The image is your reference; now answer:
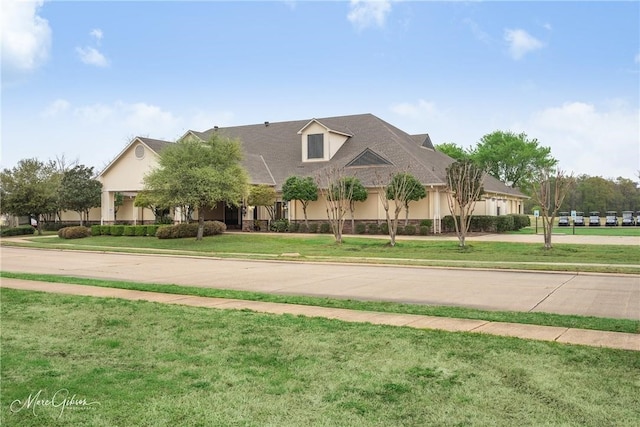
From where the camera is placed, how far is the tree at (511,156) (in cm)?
7138

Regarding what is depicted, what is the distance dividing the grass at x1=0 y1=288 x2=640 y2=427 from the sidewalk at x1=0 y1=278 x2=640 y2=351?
1.78ft

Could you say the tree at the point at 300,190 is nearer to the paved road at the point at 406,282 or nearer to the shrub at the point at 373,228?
the shrub at the point at 373,228

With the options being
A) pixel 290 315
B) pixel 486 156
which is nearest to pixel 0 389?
pixel 290 315

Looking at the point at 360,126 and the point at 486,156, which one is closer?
the point at 360,126

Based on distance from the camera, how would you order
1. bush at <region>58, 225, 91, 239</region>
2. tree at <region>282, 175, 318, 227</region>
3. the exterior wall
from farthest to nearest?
the exterior wall < bush at <region>58, 225, 91, 239</region> < tree at <region>282, 175, 318, 227</region>

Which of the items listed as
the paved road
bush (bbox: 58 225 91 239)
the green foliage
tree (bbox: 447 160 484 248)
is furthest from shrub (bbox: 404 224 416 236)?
bush (bbox: 58 225 91 239)

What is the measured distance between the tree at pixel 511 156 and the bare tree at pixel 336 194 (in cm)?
3726

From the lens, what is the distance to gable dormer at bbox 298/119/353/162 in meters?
42.9

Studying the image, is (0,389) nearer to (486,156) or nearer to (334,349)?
(334,349)

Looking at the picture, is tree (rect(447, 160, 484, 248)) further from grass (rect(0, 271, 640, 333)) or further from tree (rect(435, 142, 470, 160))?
tree (rect(435, 142, 470, 160))

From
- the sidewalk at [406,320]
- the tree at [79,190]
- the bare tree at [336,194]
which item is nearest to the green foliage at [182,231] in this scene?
the bare tree at [336,194]

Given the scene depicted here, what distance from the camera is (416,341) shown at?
24.7 feet

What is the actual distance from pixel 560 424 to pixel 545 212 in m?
21.8

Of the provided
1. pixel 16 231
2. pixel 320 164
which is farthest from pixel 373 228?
pixel 16 231
